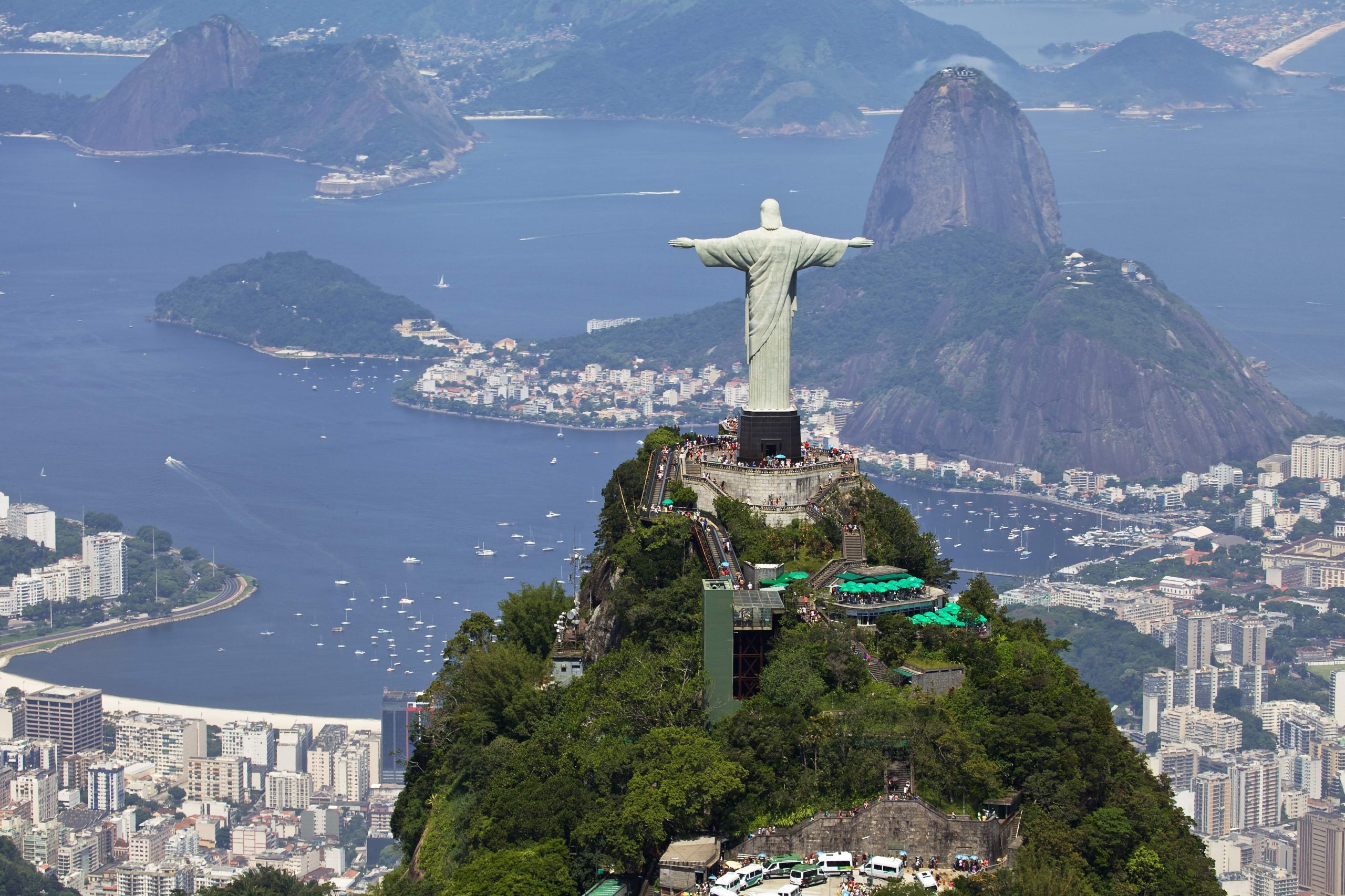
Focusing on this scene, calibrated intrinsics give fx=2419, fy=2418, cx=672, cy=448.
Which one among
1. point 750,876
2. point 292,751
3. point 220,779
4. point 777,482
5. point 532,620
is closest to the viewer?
point 750,876

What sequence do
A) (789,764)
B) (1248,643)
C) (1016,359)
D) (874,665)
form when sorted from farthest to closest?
(1016,359), (1248,643), (874,665), (789,764)

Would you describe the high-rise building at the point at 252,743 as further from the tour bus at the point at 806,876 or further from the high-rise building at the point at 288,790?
the tour bus at the point at 806,876

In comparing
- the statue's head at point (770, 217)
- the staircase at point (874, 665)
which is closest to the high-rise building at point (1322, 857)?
the statue's head at point (770, 217)

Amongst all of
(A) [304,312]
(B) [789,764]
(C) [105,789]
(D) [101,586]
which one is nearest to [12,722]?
(C) [105,789]

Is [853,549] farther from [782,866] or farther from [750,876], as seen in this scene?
[750,876]

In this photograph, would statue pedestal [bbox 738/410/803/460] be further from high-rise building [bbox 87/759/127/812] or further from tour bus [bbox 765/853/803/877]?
high-rise building [bbox 87/759/127/812]

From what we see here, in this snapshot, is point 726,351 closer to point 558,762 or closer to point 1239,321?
point 1239,321
